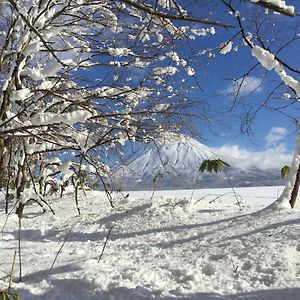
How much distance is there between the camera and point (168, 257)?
3.06m

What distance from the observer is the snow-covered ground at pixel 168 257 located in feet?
7.97

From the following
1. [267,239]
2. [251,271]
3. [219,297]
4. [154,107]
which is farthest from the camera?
[154,107]

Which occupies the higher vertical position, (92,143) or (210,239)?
(92,143)

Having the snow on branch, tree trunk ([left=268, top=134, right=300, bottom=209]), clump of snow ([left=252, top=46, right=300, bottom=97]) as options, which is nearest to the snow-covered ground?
tree trunk ([left=268, top=134, right=300, bottom=209])

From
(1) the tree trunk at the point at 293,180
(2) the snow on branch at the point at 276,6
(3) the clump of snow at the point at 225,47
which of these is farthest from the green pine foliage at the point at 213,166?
(2) the snow on branch at the point at 276,6

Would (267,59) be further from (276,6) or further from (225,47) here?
(276,6)

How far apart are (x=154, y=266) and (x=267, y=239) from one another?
0.92 meters

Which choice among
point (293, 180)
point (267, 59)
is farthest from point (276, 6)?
point (293, 180)

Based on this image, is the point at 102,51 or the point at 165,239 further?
the point at 102,51

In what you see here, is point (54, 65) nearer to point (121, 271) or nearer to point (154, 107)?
point (154, 107)

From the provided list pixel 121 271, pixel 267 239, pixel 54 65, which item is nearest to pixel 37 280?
pixel 121 271

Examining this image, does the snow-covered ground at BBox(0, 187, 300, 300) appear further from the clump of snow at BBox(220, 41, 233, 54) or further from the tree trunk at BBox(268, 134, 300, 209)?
the clump of snow at BBox(220, 41, 233, 54)

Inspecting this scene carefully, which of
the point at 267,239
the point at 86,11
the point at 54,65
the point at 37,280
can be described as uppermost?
the point at 86,11

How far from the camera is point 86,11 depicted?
536 centimetres
